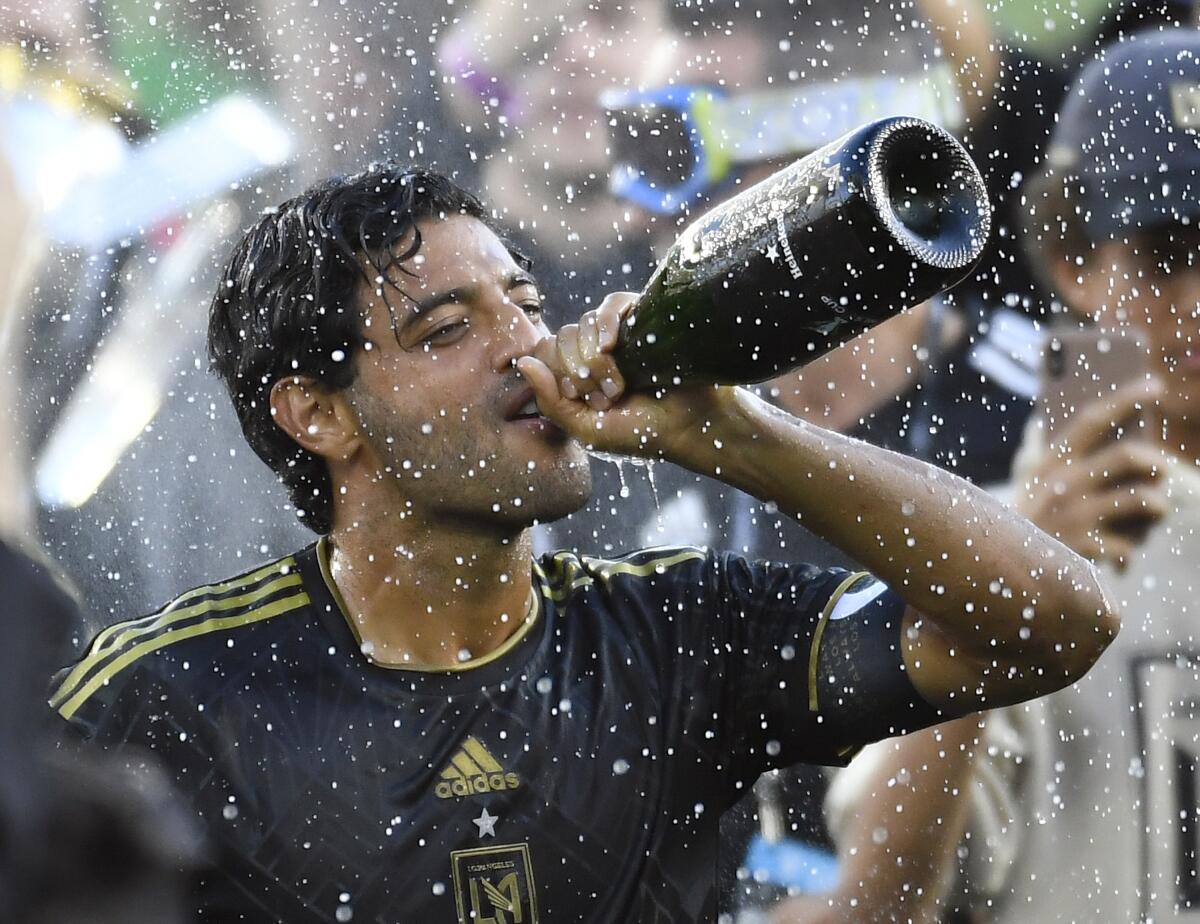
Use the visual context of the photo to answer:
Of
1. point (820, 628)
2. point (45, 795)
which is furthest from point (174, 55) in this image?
point (45, 795)

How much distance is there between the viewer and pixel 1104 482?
10.5ft

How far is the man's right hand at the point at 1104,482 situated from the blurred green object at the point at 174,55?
2043 mm

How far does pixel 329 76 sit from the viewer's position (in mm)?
3729

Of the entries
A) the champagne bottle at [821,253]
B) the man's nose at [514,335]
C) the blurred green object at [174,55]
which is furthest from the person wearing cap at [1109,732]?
the blurred green object at [174,55]

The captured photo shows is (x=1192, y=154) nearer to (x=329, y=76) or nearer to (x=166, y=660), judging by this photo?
(x=329, y=76)

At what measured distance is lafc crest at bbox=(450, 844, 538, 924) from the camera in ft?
6.52

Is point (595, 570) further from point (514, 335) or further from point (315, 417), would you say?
point (315, 417)

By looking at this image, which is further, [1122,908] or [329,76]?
[329,76]

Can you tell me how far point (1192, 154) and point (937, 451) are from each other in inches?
35.9

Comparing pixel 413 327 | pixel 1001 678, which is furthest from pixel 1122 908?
pixel 413 327

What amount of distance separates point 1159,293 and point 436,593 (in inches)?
80.5

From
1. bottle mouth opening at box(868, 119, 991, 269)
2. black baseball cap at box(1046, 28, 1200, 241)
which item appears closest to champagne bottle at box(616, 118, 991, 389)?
bottle mouth opening at box(868, 119, 991, 269)

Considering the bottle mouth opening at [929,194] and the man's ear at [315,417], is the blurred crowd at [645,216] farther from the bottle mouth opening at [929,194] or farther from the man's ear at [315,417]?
the bottle mouth opening at [929,194]

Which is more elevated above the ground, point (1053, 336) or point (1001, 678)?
point (1053, 336)
